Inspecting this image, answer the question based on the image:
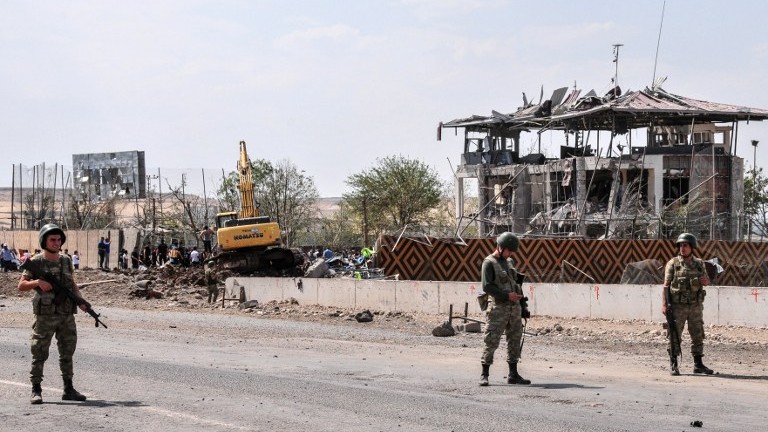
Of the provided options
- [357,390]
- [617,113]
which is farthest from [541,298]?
[617,113]

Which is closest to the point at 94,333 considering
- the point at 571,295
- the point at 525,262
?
the point at 571,295

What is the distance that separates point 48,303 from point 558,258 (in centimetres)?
2494

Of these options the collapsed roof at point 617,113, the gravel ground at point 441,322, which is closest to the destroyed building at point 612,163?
the collapsed roof at point 617,113

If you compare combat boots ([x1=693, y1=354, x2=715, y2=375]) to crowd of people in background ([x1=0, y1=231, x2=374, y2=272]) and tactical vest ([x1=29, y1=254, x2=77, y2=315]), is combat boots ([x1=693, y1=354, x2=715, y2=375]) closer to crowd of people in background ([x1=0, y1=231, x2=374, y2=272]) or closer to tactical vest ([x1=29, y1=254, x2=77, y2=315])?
tactical vest ([x1=29, y1=254, x2=77, y2=315])

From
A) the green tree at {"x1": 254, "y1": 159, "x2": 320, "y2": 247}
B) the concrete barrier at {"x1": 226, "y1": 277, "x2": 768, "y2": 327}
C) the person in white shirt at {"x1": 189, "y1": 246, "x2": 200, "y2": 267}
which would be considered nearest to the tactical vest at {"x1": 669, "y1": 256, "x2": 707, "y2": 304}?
the concrete barrier at {"x1": 226, "y1": 277, "x2": 768, "y2": 327}

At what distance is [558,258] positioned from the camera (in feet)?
114

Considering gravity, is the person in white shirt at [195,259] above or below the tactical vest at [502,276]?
below

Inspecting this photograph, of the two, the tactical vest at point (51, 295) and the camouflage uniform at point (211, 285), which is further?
the camouflage uniform at point (211, 285)

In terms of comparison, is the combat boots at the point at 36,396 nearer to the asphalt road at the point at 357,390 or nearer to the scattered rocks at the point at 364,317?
the asphalt road at the point at 357,390

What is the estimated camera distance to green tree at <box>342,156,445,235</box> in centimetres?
9300

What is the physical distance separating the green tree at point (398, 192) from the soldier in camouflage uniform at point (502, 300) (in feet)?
258

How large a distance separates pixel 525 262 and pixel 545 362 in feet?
57.5

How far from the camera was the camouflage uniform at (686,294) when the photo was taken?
1469cm

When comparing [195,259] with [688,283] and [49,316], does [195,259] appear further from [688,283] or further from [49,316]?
[49,316]
